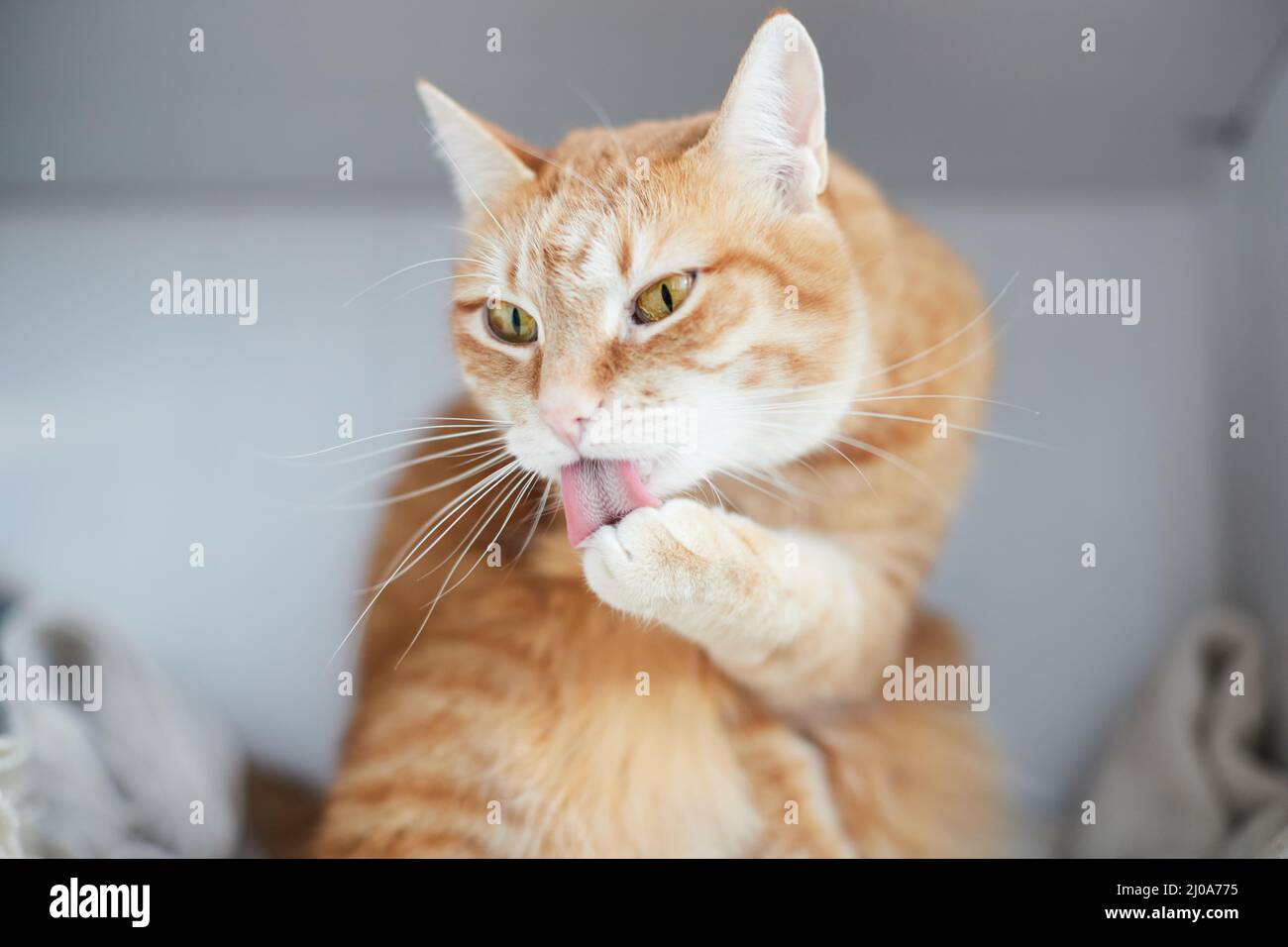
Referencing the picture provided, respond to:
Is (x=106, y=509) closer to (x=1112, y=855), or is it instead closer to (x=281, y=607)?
(x=281, y=607)

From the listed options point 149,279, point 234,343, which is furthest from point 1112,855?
point 149,279

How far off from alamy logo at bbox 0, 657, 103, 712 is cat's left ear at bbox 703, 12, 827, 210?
98 cm

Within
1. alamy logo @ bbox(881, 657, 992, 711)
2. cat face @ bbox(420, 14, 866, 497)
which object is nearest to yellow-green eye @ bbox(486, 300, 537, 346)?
cat face @ bbox(420, 14, 866, 497)

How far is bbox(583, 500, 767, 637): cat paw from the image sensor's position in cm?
87

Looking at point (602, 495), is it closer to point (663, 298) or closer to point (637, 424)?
point (637, 424)

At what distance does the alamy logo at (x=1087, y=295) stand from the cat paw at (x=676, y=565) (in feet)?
1.82

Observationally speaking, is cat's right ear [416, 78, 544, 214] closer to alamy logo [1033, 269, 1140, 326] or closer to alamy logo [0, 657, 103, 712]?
A: alamy logo [1033, 269, 1140, 326]

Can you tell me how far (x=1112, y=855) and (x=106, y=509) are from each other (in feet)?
4.32

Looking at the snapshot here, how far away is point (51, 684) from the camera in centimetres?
118

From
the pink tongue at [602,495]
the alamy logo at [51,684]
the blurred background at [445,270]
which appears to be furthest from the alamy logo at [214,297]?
the pink tongue at [602,495]

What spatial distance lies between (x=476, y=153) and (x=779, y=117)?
13.2 inches
